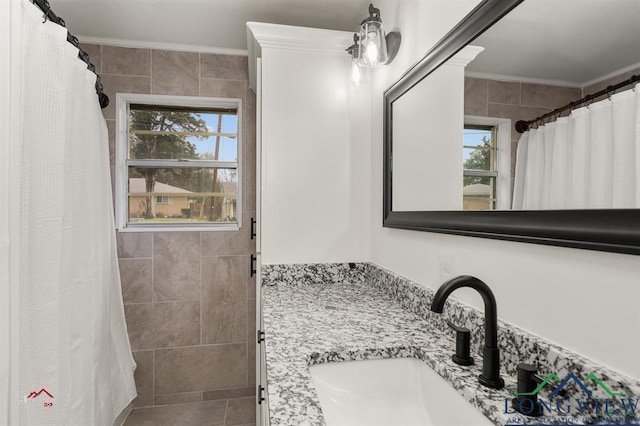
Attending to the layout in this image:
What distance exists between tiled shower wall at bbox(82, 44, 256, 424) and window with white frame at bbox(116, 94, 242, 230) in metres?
0.09

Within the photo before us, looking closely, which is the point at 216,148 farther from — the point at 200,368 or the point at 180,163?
the point at 200,368

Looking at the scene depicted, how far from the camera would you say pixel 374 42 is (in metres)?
1.33

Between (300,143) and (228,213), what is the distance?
1.00 m

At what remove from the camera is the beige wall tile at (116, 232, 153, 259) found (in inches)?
86.4

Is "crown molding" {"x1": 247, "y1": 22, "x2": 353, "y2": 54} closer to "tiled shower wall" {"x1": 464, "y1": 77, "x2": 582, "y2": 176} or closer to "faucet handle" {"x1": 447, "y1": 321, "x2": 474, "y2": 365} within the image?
"tiled shower wall" {"x1": 464, "y1": 77, "x2": 582, "y2": 176}

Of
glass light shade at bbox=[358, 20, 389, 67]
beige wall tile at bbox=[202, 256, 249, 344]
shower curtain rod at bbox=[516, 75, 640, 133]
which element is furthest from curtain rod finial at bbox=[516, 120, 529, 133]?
beige wall tile at bbox=[202, 256, 249, 344]

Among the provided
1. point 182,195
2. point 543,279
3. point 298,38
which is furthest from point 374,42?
point 182,195

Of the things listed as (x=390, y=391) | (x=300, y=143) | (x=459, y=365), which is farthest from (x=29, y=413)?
(x=300, y=143)

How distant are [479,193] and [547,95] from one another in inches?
11.2

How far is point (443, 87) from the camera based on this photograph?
41.1 inches

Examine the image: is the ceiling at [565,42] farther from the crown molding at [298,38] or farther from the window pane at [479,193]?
the crown molding at [298,38]

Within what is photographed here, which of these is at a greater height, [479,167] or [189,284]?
[479,167]

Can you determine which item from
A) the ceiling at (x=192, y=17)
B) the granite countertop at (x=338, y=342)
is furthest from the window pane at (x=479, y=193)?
the ceiling at (x=192, y=17)

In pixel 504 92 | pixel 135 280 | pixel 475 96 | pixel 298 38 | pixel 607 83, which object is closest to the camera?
pixel 607 83
